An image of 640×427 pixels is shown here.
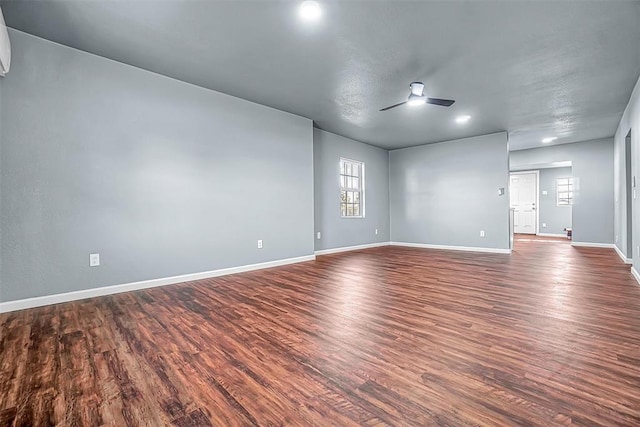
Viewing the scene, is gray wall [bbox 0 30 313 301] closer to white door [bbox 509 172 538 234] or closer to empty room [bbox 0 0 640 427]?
empty room [bbox 0 0 640 427]

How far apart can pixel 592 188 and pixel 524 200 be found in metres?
3.15

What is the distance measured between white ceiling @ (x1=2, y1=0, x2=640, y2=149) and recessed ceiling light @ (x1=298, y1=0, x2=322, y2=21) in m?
0.06

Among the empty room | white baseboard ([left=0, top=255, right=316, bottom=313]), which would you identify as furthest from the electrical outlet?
white baseboard ([left=0, top=255, right=316, bottom=313])

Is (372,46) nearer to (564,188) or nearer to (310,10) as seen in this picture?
(310,10)

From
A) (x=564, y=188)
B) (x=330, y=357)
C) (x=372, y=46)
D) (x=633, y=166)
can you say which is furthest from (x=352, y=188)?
(x=564, y=188)

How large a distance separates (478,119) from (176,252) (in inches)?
210

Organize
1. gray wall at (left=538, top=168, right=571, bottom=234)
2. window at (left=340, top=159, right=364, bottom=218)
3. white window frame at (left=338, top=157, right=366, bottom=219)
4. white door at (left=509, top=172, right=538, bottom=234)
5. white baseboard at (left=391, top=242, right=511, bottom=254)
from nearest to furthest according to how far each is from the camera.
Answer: white baseboard at (left=391, top=242, right=511, bottom=254), white window frame at (left=338, top=157, right=366, bottom=219), window at (left=340, top=159, right=364, bottom=218), gray wall at (left=538, top=168, right=571, bottom=234), white door at (left=509, top=172, right=538, bottom=234)

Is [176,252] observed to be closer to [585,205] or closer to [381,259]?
[381,259]

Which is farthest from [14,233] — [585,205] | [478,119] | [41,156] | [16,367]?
[585,205]

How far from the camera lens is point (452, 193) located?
685cm

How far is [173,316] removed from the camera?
2.51 m

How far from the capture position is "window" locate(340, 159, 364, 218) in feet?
21.7

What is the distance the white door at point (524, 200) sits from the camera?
9.81m

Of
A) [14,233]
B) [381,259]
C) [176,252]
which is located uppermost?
[14,233]
